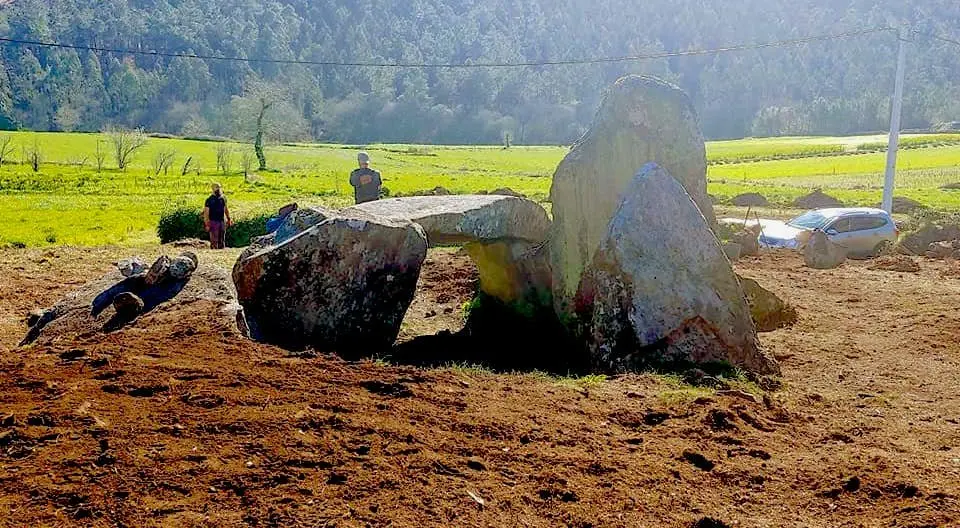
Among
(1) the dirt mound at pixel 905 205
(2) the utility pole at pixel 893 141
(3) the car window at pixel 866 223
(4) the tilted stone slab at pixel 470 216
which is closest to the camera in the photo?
(4) the tilted stone slab at pixel 470 216

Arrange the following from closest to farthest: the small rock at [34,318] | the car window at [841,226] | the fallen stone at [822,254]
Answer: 1. the small rock at [34,318]
2. the fallen stone at [822,254]
3. the car window at [841,226]

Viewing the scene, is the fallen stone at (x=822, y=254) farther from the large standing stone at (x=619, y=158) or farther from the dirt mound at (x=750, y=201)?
the dirt mound at (x=750, y=201)

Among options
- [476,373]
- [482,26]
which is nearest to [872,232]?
[476,373]

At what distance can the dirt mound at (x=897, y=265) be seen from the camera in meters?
18.5

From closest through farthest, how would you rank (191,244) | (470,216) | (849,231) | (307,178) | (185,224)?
1. (470,216)
2. (191,244)
3. (849,231)
4. (185,224)
5. (307,178)

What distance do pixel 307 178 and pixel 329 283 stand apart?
162 ft

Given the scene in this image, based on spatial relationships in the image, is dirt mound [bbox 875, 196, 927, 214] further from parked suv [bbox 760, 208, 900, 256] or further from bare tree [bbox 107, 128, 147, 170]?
bare tree [bbox 107, 128, 147, 170]

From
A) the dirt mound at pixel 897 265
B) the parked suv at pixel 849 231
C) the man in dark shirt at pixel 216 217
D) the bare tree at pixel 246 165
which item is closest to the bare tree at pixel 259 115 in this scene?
the bare tree at pixel 246 165

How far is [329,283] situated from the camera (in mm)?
11008

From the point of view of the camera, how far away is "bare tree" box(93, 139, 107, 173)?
66.4 metres

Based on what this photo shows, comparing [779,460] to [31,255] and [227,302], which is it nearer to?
[227,302]

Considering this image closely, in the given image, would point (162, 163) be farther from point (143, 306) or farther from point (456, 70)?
point (456, 70)

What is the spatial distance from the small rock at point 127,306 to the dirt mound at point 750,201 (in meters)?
32.8

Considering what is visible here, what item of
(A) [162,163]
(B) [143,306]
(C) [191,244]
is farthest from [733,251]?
(A) [162,163]
